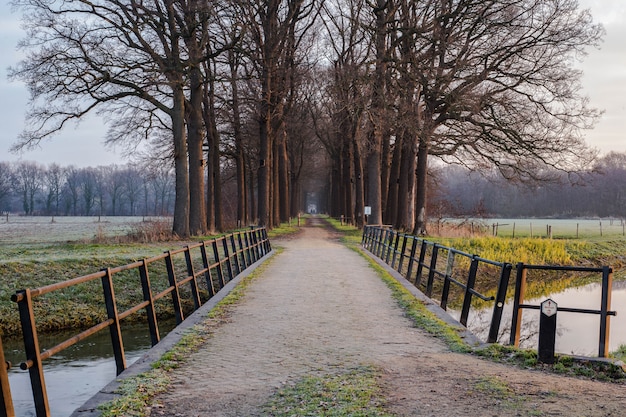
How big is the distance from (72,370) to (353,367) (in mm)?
4854

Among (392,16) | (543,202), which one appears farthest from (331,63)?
(543,202)

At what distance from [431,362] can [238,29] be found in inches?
877

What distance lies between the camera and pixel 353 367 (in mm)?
7027

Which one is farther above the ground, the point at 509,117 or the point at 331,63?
the point at 331,63

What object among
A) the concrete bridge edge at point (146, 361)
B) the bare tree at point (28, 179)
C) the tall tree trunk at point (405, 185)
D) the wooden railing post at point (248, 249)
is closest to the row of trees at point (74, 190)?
the bare tree at point (28, 179)

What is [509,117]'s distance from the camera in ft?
93.0

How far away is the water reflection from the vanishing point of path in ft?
5.54

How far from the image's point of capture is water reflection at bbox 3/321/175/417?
25.6 ft

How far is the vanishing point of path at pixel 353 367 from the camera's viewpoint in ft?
18.3

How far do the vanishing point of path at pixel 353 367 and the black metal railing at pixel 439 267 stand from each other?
0.95 meters

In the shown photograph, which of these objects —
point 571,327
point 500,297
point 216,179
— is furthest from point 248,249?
point 216,179

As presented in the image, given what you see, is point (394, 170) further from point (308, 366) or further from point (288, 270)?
point (308, 366)

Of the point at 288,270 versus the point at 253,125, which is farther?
the point at 253,125

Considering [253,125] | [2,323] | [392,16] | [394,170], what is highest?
[392,16]
